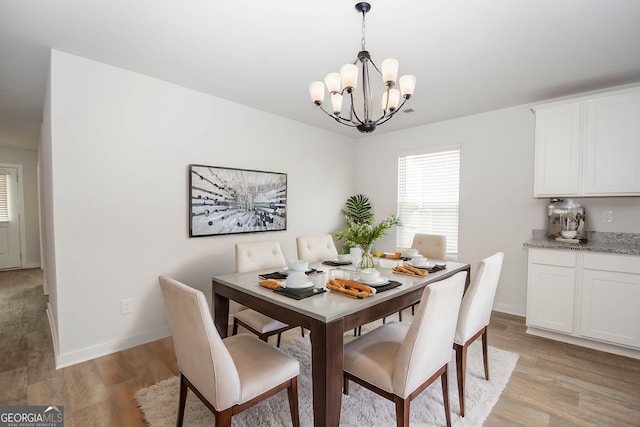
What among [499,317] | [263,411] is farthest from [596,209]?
[263,411]

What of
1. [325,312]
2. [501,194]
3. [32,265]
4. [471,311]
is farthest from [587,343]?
[32,265]

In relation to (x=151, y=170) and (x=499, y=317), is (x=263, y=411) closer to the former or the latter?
(x=151, y=170)

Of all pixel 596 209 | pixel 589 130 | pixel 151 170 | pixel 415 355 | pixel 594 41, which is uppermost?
pixel 594 41

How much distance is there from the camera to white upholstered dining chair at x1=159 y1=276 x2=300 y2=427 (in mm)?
1317

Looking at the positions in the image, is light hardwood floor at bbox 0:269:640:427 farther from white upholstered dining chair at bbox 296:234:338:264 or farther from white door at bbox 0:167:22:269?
white door at bbox 0:167:22:269

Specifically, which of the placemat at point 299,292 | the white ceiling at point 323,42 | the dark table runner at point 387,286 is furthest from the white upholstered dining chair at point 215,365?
the white ceiling at point 323,42

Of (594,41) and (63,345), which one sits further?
(63,345)

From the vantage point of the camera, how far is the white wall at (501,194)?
11.4 ft

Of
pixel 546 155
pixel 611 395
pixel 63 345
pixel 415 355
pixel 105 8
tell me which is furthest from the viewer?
pixel 546 155

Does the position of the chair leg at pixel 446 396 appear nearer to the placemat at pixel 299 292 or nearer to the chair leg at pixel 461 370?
the chair leg at pixel 461 370

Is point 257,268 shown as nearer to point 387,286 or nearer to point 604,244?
point 387,286

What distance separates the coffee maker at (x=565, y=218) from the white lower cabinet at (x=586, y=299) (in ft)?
1.38

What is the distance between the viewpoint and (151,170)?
111 inches

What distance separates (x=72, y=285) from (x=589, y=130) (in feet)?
15.8
